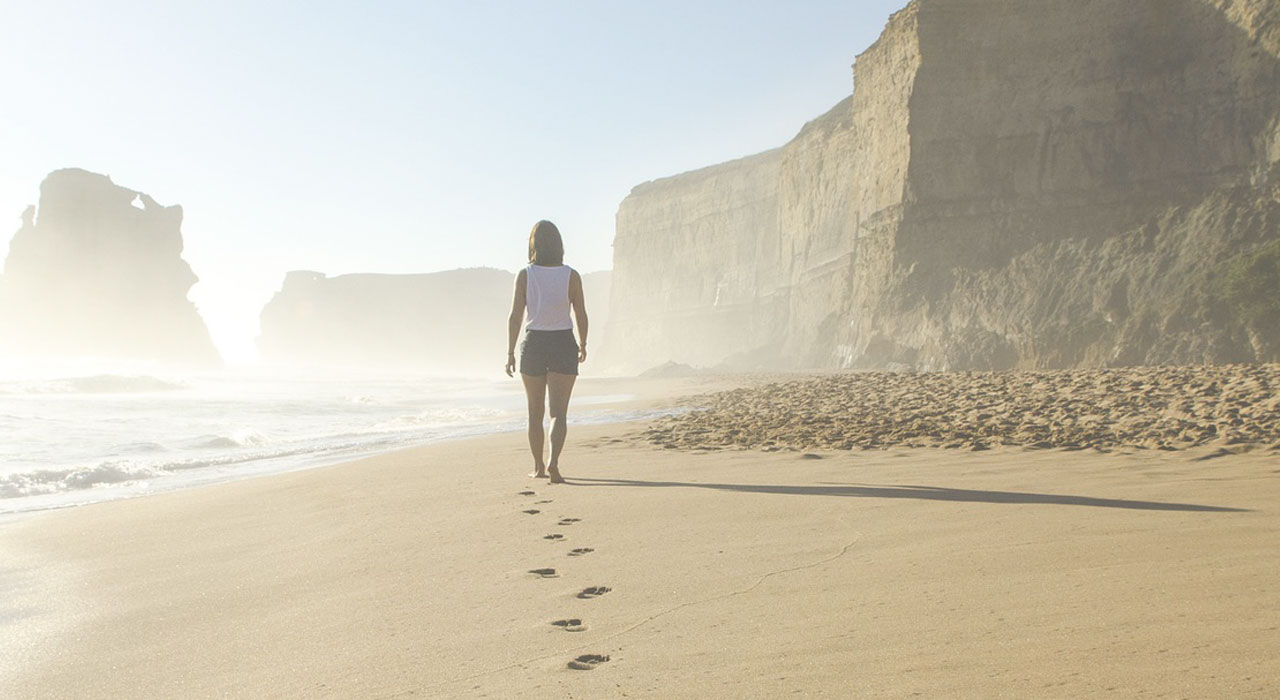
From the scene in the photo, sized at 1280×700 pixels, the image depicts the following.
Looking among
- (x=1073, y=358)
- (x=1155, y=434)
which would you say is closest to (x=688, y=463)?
(x=1155, y=434)

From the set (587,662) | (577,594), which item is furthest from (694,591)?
(587,662)

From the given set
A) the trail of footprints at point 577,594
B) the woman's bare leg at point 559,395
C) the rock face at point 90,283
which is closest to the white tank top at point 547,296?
the woman's bare leg at point 559,395

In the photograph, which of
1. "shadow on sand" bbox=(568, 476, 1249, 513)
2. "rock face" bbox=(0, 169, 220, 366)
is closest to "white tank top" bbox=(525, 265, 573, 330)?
"shadow on sand" bbox=(568, 476, 1249, 513)

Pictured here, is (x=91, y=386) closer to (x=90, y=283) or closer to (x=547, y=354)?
(x=547, y=354)

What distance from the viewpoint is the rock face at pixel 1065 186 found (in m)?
19.8

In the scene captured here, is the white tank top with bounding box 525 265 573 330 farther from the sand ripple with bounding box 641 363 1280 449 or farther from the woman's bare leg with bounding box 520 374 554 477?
the sand ripple with bounding box 641 363 1280 449

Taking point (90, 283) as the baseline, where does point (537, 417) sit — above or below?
below

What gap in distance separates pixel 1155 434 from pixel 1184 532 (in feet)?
11.3

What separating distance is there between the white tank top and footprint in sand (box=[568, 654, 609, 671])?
12.5ft

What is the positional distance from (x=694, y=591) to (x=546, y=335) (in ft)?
11.0

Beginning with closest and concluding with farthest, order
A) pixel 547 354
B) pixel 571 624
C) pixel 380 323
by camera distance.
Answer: pixel 571 624
pixel 547 354
pixel 380 323

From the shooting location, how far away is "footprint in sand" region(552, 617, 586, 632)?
2.36m

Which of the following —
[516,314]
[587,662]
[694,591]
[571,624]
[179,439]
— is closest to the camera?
[587,662]

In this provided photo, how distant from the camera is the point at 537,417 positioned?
5.91 metres
